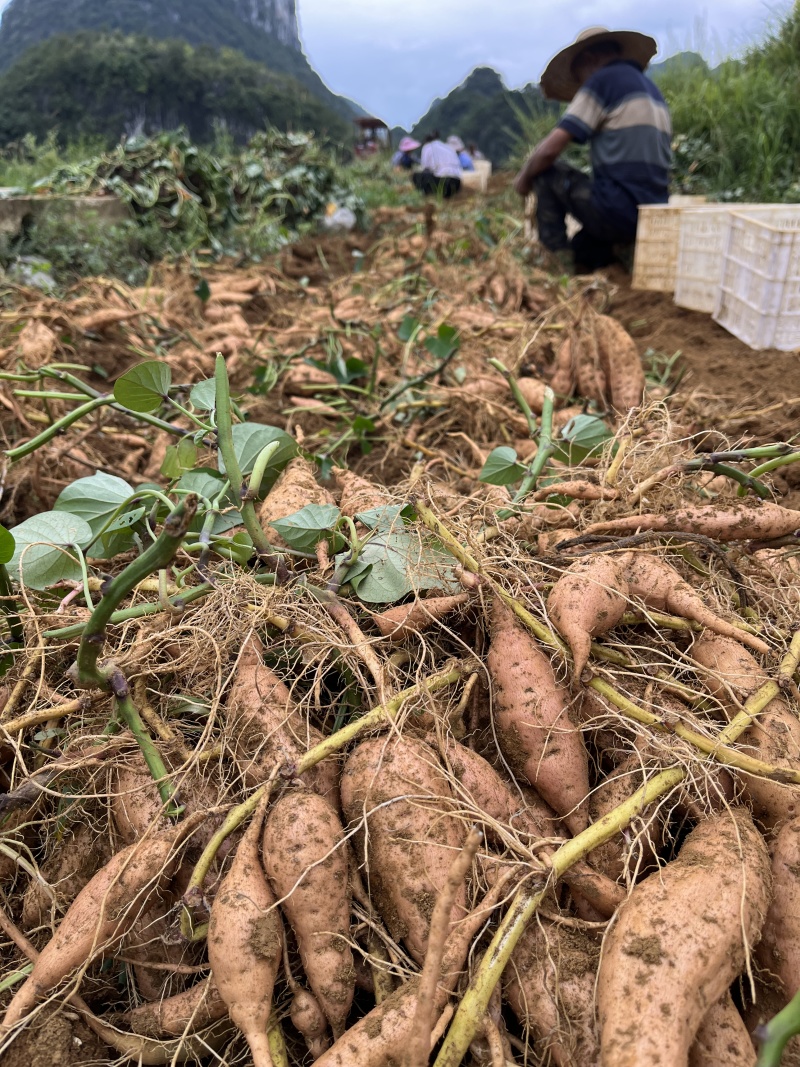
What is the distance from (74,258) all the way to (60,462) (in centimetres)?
329

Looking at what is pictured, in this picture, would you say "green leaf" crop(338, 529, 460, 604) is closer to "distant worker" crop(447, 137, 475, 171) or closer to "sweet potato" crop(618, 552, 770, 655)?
"sweet potato" crop(618, 552, 770, 655)

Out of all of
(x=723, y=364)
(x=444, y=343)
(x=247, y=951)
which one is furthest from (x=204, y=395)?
(x=723, y=364)

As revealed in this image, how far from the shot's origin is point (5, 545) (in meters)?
0.99

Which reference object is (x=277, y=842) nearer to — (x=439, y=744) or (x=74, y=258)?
(x=439, y=744)

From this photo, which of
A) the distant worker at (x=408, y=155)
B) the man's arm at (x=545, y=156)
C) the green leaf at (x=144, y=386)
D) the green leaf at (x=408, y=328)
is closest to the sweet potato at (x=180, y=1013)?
the green leaf at (x=144, y=386)

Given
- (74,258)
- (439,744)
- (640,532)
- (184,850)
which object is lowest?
(184,850)

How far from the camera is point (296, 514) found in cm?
116

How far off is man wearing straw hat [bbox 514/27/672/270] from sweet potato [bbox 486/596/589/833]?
4326 mm

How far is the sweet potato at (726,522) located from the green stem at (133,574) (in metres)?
0.73

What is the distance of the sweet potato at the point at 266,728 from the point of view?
93cm

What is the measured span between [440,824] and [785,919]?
42 cm

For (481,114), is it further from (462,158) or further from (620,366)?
(620,366)

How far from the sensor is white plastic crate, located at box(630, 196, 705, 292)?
3.89 metres

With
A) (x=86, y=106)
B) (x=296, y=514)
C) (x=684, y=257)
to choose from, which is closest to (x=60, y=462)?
(x=296, y=514)
